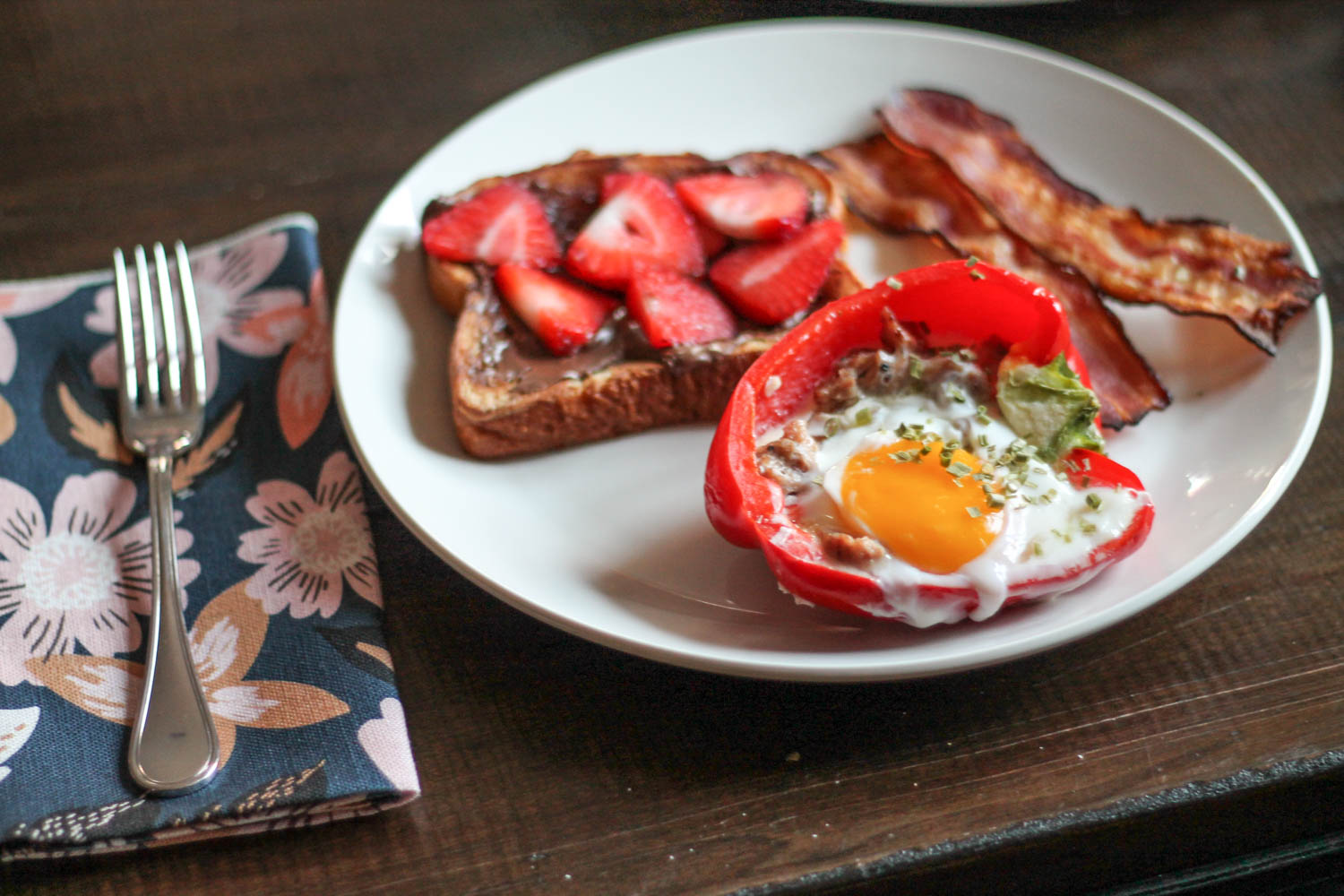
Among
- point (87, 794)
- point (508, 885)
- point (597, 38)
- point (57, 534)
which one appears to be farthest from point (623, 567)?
point (597, 38)

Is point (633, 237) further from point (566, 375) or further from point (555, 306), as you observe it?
point (566, 375)

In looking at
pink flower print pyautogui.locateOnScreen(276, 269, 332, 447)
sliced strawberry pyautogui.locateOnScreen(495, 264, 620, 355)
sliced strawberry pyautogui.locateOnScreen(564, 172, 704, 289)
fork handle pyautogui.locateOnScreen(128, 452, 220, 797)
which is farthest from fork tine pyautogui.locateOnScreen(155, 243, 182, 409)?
sliced strawberry pyautogui.locateOnScreen(564, 172, 704, 289)

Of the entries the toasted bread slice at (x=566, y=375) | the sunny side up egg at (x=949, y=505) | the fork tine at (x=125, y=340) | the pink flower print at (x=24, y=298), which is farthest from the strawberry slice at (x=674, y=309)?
the pink flower print at (x=24, y=298)

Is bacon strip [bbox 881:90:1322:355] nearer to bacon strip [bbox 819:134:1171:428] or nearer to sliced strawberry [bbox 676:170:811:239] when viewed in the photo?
bacon strip [bbox 819:134:1171:428]

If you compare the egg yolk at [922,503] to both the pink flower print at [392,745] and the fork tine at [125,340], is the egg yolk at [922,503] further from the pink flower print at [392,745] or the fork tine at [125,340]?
the fork tine at [125,340]

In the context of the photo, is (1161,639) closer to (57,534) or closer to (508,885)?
(508,885)

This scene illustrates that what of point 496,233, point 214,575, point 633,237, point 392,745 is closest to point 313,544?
point 214,575

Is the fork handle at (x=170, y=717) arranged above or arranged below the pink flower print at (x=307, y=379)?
below
